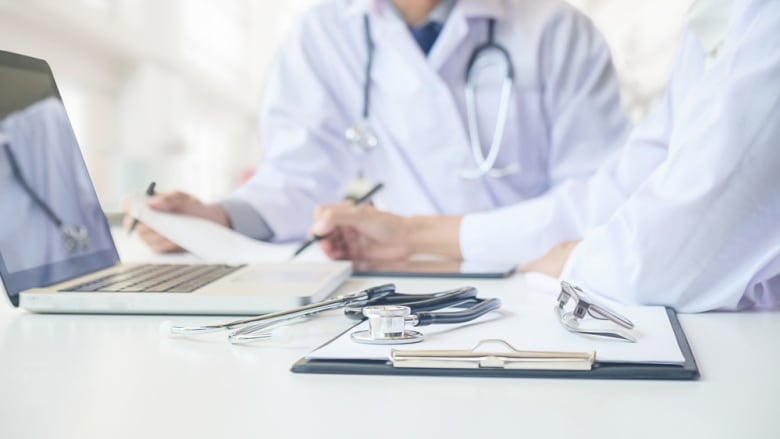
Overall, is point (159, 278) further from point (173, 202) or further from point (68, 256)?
point (173, 202)

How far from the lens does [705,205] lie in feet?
1.97

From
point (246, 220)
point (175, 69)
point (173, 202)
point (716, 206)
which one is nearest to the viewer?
point (716, 206)

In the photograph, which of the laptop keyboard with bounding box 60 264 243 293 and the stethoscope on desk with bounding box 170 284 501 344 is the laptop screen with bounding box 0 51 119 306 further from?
the stethoscope on desk with bounding box 170 284 501 344

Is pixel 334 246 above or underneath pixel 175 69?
underneath

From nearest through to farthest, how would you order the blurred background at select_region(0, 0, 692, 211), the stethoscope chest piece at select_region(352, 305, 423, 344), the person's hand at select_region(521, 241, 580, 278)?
the stethoscope chest piece at select_region(352, 305, 423, 344) < the person's hand at select_region(521, 241, 580, 278) < the blurred background at select_region(0, 0, 692, 211)

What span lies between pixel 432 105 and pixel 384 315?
3.12 feet

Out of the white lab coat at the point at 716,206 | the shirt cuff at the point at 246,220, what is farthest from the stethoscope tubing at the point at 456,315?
the shirt cuff at the point at 246,220

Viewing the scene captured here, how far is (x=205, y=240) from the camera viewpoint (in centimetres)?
103

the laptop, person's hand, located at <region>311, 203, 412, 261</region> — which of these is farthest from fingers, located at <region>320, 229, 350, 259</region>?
the laptop

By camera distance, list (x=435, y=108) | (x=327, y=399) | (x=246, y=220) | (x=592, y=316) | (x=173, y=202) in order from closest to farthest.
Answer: (x=327, y=399), (x=592, y=316), (x=173, y=202), (x=246, y=220), (x=435, y=108)

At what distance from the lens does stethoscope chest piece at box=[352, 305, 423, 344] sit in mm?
477

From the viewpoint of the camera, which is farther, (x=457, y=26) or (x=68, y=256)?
(x=457, y=26)

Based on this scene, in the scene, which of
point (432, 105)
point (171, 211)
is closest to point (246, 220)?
point (171, 211)

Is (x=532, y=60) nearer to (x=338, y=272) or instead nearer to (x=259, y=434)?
(x=338, y=272)
